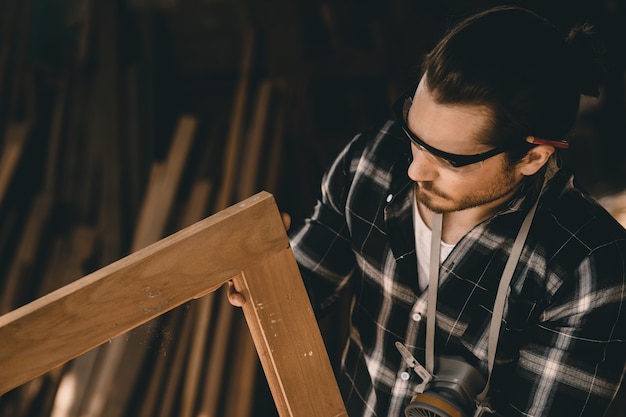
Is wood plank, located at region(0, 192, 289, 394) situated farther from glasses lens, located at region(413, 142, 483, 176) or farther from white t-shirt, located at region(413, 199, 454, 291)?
white t-shirt, located at region(413, 199, 454, 291)

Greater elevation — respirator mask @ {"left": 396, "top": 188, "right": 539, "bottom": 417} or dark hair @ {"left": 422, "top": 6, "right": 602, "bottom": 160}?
dark hair @ {"left": 422, "top": 6, "right": 602, "bottom": 160}

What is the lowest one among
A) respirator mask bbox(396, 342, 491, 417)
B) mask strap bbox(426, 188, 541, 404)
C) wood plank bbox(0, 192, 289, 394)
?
respirator mask bbox(396, 342, 491, 417)

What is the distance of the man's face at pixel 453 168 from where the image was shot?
1110 millimetres

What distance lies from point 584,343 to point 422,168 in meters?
0.45

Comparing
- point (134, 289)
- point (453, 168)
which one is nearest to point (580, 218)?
point (453, 168)

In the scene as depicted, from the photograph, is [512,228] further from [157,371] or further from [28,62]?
[28,62]

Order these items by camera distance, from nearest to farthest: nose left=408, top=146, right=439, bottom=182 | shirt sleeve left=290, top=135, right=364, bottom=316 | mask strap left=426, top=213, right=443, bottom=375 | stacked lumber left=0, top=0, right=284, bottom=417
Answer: nose left=408, top=146, right=439, bottom=182 → mask strap left=426, top=213, right=443, bottom=375 → shirt sleeve left=290, top=135, right=364, bottom=316 → stacked lumber left=0, top=0, right=284, bottom=417

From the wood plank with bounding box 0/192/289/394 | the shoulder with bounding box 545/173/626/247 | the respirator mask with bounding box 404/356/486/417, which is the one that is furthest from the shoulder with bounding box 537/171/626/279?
the wood plank with bounding box 0/192/289/394

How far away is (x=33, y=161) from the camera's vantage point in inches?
111

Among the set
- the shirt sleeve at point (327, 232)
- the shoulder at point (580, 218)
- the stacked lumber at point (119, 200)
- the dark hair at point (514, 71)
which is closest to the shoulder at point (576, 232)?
the shoulder at point (580, 218)

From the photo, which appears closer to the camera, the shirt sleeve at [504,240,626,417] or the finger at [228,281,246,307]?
the finger at [228,281,246,307]

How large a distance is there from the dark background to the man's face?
1334mm

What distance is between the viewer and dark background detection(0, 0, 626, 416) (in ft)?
8.62

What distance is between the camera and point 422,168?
118cm
